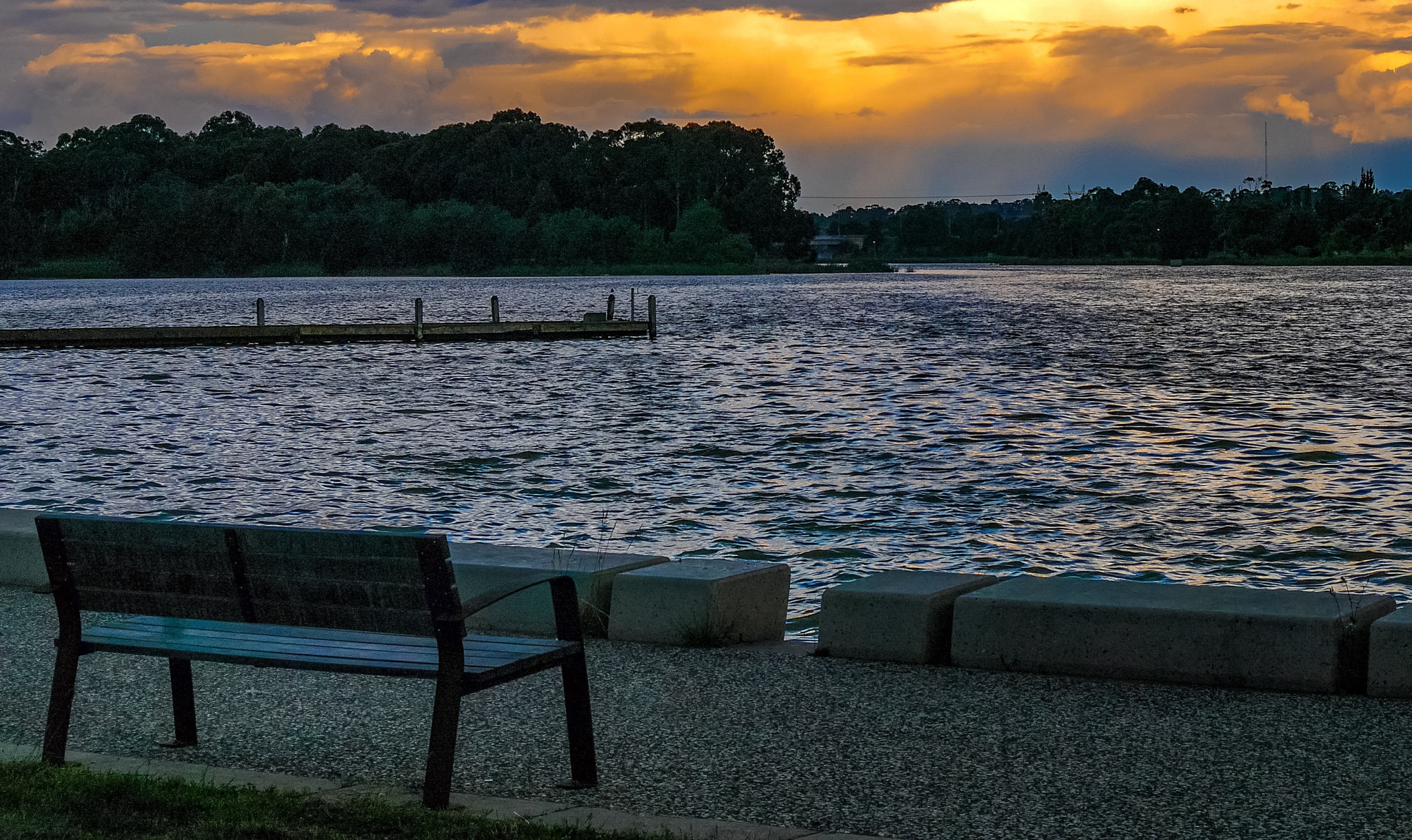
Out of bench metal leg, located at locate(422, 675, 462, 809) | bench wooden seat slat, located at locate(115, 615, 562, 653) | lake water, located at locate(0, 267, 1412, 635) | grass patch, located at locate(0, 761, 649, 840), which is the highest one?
bench wooden seat slat, located at locate(115, 615, 562, 653)

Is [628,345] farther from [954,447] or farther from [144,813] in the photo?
[144,813]

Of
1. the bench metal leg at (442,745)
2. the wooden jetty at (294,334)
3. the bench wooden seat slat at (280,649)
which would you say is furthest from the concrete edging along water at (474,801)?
the wooden jetty at (294,334)

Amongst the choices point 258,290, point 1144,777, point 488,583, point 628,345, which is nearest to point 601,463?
point 488,583

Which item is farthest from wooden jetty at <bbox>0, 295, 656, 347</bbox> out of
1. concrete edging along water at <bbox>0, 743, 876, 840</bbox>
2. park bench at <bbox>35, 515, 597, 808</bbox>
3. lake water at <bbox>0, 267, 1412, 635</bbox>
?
concrete edging along water at <bbox>0, 743, 876, 840</bbox>

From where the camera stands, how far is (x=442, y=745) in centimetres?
559

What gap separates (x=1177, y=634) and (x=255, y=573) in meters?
4.42

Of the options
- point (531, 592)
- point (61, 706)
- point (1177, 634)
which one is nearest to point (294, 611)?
point (61, 706)

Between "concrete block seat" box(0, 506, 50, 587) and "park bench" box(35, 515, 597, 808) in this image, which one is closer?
"park bench" box(35, 515, 597, 808)

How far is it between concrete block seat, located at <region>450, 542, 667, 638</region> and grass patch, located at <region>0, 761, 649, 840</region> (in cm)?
305

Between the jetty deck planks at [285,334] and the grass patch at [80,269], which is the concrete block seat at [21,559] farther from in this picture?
the grass patch at [80,269]

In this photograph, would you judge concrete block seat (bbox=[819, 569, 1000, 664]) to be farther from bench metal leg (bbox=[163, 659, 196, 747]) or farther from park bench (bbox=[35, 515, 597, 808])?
bench metal leg (bbox=[163, 659, 196, 747])

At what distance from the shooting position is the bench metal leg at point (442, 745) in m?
5.55

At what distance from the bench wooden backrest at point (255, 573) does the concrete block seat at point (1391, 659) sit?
436cm

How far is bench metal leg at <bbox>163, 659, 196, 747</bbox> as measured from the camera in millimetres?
6558
